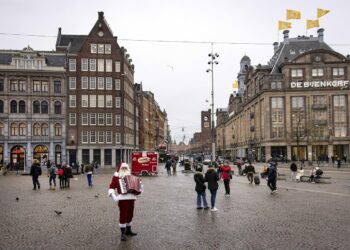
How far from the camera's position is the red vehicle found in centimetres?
4341

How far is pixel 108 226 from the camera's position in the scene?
40.4ft

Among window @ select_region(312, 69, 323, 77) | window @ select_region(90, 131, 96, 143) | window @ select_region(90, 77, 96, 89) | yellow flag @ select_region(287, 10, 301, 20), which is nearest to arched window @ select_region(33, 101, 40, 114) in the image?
window @ select_region(90, 77, 96, 89)

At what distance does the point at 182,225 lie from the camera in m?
12.4

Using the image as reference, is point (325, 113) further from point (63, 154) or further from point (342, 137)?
point (63, 154)

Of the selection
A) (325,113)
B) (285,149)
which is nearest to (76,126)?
(285,149)

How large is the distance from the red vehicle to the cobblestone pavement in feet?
79.5

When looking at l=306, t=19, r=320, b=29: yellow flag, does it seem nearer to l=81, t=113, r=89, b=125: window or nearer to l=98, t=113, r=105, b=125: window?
l=98, t=113, r=105, b=125: window

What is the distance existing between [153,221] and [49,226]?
323 centimetres

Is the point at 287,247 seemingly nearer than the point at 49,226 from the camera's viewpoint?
Yes

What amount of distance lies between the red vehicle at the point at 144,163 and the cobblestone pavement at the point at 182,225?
24242mm

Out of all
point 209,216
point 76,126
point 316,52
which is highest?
point 316,52

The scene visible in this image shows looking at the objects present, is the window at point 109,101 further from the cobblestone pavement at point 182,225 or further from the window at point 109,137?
the cobblestone pavement at point 182,225

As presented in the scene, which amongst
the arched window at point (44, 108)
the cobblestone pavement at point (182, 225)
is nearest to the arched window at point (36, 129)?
the arched window at point (44, 108)

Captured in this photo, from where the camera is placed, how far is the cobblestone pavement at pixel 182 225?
32.3ft
